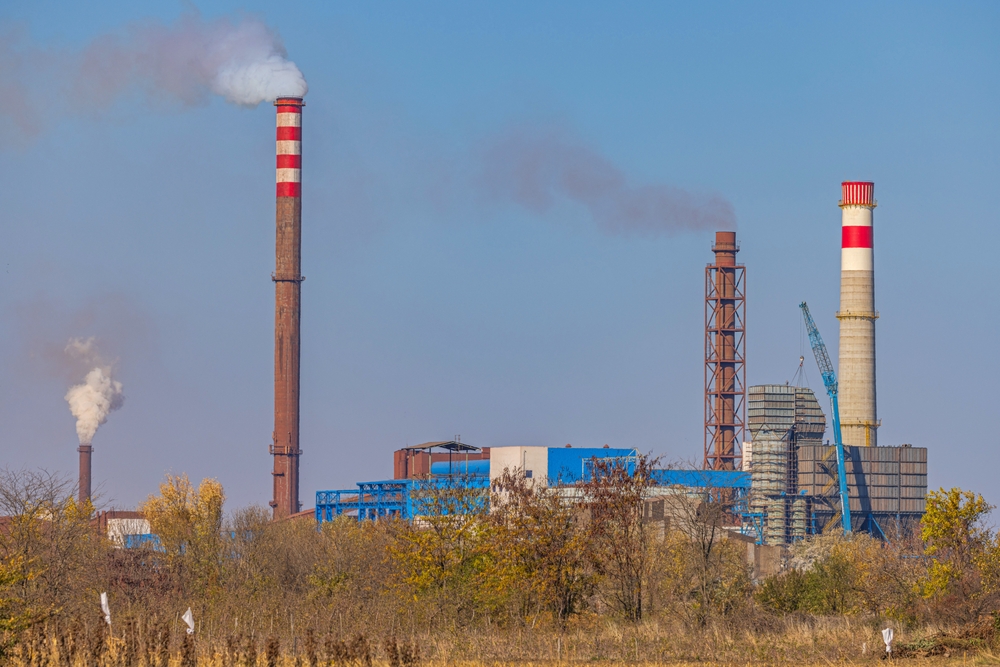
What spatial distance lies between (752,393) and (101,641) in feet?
215

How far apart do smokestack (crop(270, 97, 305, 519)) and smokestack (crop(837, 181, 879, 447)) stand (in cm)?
2746

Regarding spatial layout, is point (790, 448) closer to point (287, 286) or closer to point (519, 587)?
point (287, 286)

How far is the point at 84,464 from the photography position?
78875 millimetres

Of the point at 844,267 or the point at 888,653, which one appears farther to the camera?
the point at 844,267

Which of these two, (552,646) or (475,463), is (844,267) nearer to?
(475,463)

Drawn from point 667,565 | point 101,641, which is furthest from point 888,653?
point 667,565

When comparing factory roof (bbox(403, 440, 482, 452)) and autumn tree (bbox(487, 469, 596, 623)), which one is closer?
autumn tree (bbox(487, 469, 596, 623))

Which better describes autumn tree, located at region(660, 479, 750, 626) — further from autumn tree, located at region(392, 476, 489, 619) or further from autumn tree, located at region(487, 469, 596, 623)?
autumn tree, located at region(392, 476, 489, 619)

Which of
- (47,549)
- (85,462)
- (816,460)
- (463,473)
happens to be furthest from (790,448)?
(47,549)

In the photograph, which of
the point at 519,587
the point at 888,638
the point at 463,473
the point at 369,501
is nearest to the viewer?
the point at 888,638

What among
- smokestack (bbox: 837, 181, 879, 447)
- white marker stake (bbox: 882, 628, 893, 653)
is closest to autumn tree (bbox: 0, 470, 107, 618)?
white marker stake (bbox: 882, 628, 893, 653)

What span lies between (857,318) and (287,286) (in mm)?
28652

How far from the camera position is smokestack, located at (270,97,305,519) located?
7819 cm

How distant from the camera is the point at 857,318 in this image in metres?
77.9
